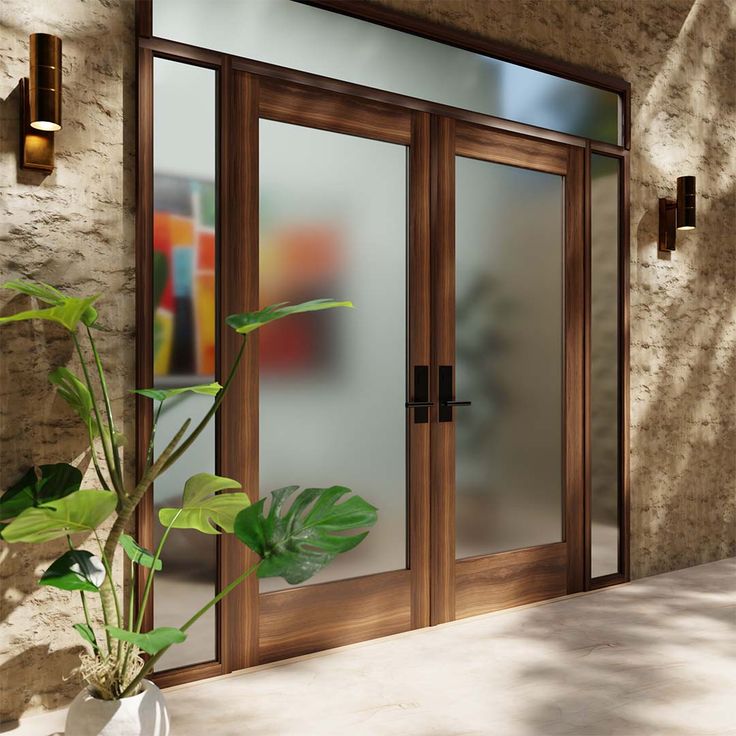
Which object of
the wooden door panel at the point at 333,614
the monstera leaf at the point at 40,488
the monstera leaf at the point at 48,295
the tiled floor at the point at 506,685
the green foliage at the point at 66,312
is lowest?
the tiled floor at the point at 506,685

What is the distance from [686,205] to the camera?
4.32 metres

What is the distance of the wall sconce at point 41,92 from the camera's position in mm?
2398

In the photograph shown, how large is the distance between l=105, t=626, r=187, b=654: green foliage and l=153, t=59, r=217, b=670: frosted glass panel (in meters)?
0.82

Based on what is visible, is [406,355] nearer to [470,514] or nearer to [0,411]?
[470,514]

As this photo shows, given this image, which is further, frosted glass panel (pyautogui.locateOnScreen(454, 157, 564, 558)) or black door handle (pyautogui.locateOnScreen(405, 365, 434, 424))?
frosted glass panel (pyautogui.locateOnScreen(454, 157, 564, 558))

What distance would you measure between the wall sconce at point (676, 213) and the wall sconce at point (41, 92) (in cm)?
315

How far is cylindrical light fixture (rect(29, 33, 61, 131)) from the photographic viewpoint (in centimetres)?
240

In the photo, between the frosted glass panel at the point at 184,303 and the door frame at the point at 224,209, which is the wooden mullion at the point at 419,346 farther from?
the frosted glass panel at the point at 184,303

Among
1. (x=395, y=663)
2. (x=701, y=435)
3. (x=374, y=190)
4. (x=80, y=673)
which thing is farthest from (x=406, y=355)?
(x=701, y=435)

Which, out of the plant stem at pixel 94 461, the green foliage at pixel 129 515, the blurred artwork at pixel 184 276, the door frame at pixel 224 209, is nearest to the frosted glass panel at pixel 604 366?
the door frame at pixel 224 209

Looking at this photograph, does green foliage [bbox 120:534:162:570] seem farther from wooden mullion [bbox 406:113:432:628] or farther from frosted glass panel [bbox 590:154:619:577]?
frosted glass panel [bbox 590:154:619:577]

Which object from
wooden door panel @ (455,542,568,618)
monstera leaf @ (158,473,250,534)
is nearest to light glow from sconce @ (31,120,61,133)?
monstera leaf @ (158,473,250,534)

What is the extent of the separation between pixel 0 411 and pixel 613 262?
3.01 meters

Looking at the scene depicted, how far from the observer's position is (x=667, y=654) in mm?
→ 3129
